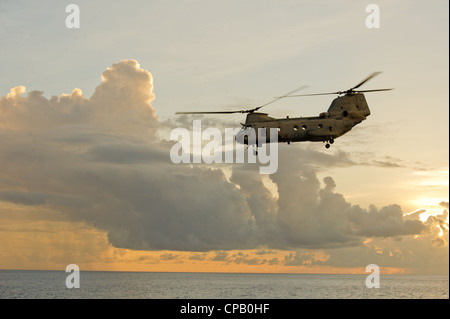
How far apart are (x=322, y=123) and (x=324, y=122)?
0.28 meters

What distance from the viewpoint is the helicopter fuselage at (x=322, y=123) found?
64.2m

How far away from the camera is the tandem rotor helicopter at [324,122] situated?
211 ft

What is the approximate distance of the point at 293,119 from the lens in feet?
212

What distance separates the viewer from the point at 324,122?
64438 mm

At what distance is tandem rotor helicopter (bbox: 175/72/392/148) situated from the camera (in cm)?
6425

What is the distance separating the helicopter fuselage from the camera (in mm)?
64250
